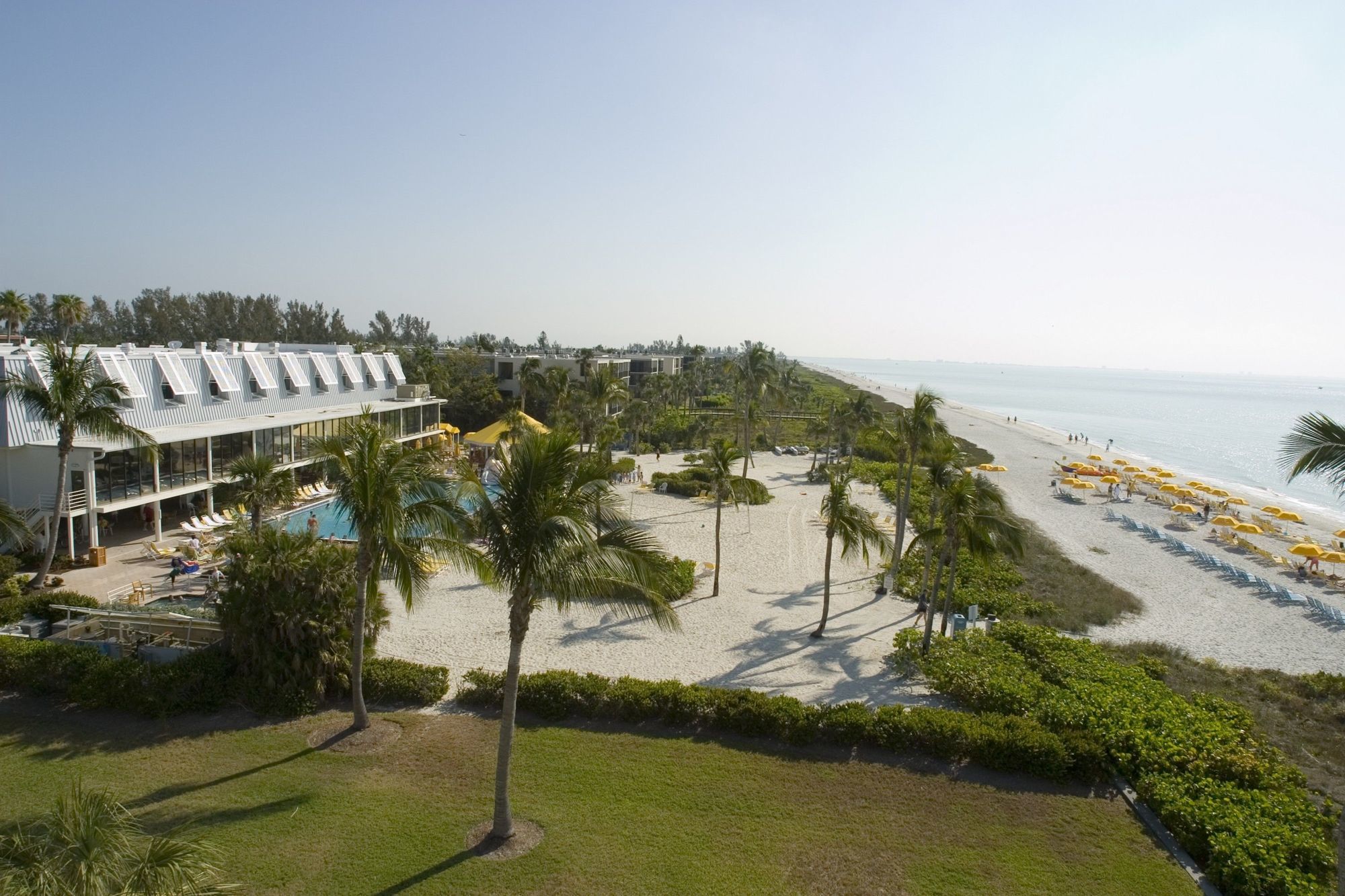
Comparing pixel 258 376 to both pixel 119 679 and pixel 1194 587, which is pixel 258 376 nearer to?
pixel 119 679

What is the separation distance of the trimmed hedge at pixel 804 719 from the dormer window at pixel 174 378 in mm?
21232

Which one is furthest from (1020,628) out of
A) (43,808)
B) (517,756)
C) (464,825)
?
(43,808)

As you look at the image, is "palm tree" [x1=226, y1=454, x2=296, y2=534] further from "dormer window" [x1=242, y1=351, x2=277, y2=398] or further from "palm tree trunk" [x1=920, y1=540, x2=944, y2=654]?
"palm tree trunk" [x1=920, y1=540, x2=944, y2=654]

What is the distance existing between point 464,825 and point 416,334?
6368 inches

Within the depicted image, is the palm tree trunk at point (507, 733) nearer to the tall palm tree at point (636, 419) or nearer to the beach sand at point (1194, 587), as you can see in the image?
the beach sand at point (1194, 587)

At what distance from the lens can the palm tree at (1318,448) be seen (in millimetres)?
8039

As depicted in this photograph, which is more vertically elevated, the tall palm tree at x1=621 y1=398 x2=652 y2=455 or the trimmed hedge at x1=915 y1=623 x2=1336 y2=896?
the tall palm tree at x1=621 y1=398 x2=652 y2=455

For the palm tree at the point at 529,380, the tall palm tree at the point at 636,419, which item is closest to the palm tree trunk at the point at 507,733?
the palm tree at the point at 529,380

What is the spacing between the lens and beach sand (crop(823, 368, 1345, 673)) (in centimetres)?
1964

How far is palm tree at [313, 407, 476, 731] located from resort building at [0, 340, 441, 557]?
156 inches

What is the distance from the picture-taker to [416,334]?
160m

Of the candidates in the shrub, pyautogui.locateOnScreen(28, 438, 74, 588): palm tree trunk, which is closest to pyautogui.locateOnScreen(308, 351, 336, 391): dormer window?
pyautogui.locateOnScreen(28, 438, 74, 588): palm tree trunk

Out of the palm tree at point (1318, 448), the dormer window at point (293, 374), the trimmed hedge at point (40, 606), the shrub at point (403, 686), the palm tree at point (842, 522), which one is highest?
the dormer window at point (293, 374)

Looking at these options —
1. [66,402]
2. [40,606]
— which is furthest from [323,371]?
[40,606]
